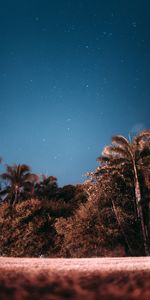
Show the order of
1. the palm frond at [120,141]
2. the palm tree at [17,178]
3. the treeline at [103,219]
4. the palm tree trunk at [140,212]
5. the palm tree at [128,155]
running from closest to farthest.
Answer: the palm tree trunk at [140,212]
the treeline at [103,219]
the palm tree at [128,155]
the palm frond at [120,141]
the palm tree at [17,178]

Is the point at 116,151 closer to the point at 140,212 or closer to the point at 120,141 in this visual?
the point at 120,141

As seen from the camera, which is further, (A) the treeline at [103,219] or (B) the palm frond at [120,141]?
(B) the palm frond at [120,141]

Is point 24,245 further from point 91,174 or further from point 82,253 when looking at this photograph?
point 91,174

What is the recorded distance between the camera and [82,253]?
54.9 feet

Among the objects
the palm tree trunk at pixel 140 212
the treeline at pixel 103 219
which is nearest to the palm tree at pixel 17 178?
the treeline at pixel 103 219

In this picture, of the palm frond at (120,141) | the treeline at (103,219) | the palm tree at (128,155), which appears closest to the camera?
the treeline at (103,219)

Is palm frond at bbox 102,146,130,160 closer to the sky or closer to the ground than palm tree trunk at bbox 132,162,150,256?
closer to the sky

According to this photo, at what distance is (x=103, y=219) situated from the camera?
18016mm

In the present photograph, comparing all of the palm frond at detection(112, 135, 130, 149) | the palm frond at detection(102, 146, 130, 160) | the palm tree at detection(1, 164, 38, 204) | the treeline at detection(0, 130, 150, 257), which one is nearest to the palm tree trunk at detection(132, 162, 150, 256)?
the treeline at detection(0, 130, 150, 257)

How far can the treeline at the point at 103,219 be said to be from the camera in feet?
55.5

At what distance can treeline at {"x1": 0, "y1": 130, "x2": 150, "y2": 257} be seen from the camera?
1691 centimetres

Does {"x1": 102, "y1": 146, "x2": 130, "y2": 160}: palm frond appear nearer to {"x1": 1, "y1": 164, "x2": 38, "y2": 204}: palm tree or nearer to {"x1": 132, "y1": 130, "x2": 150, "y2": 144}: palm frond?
{"x1": 132, "y1": 130, "x2": 150, "y2": 144}: palm frond

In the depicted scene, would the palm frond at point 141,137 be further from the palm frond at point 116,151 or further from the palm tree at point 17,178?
the palm tree at point 17,178

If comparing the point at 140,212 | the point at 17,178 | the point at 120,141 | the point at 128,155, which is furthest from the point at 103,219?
the point at 17,178
